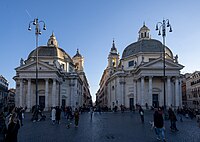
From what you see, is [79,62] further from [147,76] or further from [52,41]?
[147,76]

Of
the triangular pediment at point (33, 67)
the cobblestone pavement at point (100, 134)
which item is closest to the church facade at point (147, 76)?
the triangular pediment at point (33, 67)

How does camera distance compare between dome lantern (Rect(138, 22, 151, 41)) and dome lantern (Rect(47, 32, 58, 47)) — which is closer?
dome lantern (Rect(138, 22, 151, 41))

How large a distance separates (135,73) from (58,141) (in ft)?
152

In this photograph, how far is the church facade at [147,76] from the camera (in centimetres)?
5312

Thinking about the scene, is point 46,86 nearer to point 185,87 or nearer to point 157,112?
point 157,112

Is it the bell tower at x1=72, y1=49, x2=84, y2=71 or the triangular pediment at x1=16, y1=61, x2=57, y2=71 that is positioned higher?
the bell tower at x1=72, y1=49, x2=84, y2=71

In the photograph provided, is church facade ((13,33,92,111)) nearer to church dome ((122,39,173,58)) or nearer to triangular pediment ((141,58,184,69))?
church dome ((122,39,173,58))

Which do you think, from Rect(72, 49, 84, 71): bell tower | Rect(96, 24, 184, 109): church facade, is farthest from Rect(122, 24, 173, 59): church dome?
Rect(72, 49, 84, 71): bell tower

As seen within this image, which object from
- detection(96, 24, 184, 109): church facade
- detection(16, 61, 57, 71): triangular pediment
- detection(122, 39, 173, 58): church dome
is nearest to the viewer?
detection(16, 61, 57, 71): triangular pediment

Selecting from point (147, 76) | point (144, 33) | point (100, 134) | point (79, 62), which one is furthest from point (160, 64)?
point (79, 62)

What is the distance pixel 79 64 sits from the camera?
295 feet

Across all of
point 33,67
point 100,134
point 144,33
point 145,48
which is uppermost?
point 144,33

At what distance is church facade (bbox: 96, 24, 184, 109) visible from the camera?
53.1m

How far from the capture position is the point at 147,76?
53.6 meters
